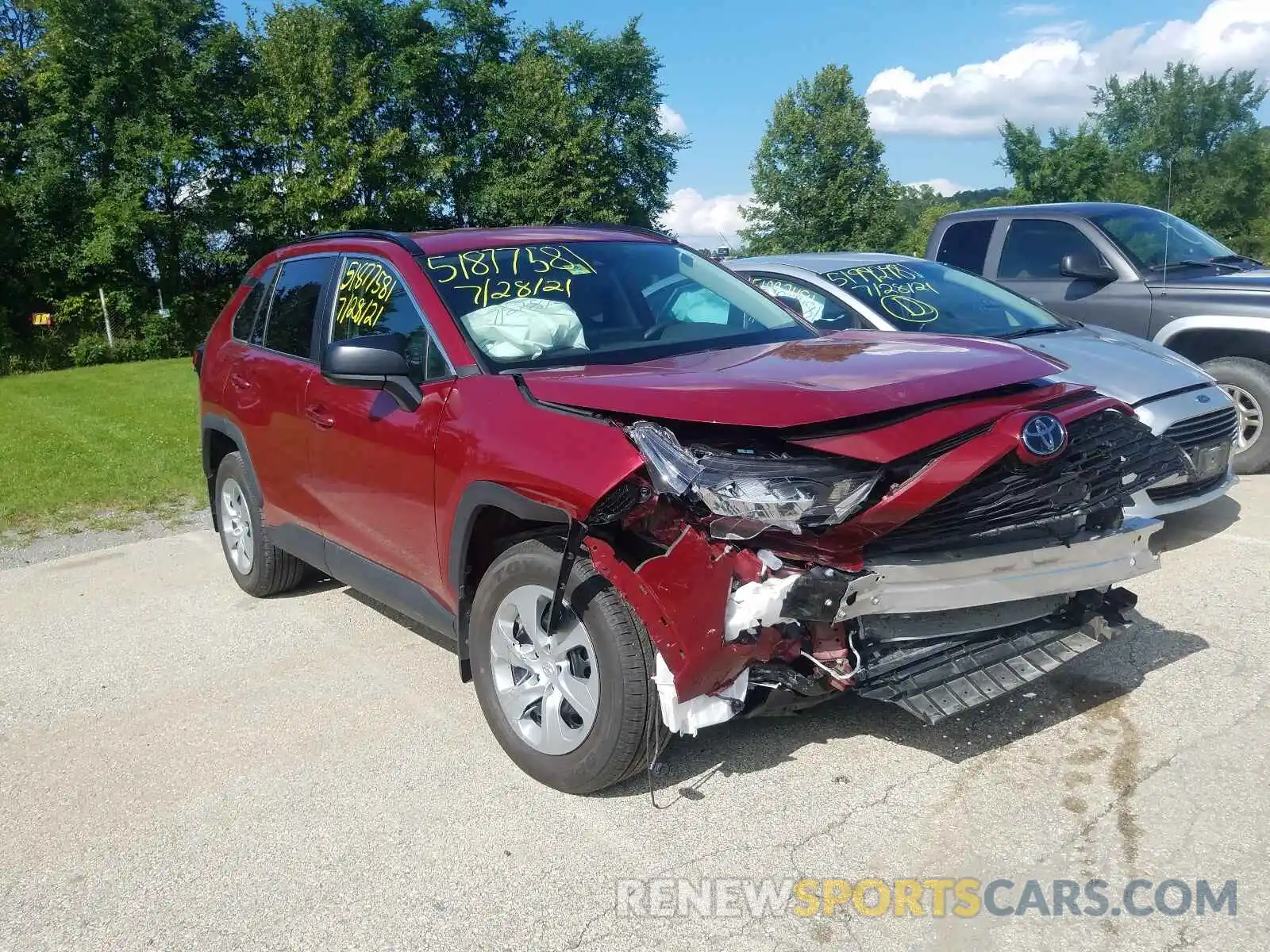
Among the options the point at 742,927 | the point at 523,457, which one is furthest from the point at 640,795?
the point at 523,457

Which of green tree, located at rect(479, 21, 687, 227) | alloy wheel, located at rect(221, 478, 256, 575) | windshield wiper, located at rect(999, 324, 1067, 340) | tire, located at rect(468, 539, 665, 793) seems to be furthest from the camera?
green tree, located at rect(479, 21, 687, 227)

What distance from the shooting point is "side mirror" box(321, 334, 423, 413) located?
3.68 metres

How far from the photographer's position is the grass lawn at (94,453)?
8500mm

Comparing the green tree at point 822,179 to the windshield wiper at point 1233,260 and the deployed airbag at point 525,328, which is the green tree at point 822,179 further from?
the deployed airbag at point 525,328

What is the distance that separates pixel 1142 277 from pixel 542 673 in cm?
612

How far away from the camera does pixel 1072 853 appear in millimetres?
2932

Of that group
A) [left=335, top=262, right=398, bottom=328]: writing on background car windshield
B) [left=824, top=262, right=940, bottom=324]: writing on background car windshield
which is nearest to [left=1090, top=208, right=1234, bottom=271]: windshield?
[left=824, top=262, right=940, bottom=324]: writing on background car windshield

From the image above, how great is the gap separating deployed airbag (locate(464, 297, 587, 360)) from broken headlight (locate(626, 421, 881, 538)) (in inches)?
42.2

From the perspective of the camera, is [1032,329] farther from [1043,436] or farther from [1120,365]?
[1043,436]

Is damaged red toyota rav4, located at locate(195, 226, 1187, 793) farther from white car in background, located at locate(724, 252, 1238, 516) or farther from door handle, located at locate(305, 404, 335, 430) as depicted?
white car in background, located at locate(724, 252, 1238, 516)

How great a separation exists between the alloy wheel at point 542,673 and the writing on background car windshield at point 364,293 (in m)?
1.56

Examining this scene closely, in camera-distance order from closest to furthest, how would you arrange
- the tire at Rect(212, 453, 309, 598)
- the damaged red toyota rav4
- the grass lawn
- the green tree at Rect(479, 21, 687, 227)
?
the damaged red toyota rav4 → the tire at Rect(212, 453, 309, 598) → the grass lawn → the green tree at Rect(479, 21, 687, 227)

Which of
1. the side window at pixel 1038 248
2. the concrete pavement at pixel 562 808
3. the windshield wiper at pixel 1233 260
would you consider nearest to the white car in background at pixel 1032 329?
the concrete pavement at pixel 562 808

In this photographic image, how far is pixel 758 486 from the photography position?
9.50 feet
